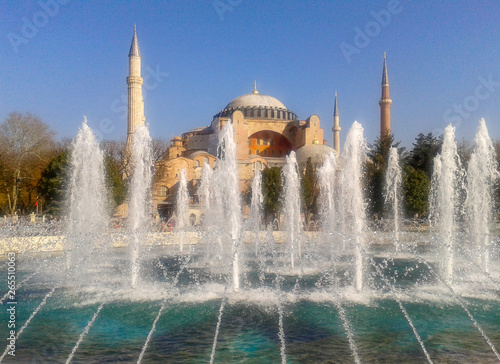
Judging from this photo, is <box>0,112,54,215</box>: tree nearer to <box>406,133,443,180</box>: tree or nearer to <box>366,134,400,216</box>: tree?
<box>366,134,400,216</box>: tree

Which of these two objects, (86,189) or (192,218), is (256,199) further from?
(86,189)

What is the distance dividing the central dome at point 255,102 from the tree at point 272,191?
2029 centimetres

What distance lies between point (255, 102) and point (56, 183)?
2657 cm

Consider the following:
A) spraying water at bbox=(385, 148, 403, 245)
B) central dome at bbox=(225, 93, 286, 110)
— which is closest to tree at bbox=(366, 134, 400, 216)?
spraying water at bbox=(385, 148, 403, 245)

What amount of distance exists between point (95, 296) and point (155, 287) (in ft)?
3.12

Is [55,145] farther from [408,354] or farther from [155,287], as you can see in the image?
[408,354]

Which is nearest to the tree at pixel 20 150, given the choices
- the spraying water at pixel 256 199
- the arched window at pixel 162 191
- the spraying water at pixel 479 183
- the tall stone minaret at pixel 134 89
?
the tall stone minaret at pixel 134 89

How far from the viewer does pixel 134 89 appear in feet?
93.2

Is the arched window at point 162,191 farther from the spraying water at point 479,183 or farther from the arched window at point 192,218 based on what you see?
the spraying water at point 479,183

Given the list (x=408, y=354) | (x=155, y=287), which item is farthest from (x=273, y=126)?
(x=408, y=354)

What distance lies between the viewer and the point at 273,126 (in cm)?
4059

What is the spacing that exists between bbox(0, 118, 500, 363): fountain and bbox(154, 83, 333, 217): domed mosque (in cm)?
1969

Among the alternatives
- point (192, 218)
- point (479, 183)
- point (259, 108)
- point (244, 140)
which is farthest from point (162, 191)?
point (479, 183)

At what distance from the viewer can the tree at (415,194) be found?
20953mm
